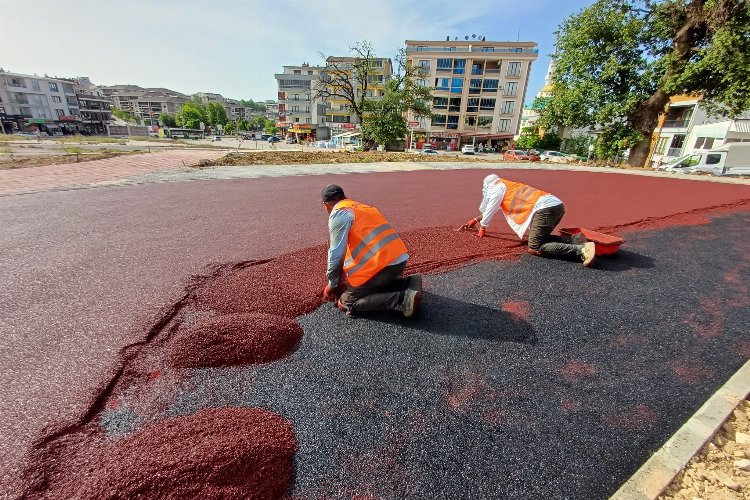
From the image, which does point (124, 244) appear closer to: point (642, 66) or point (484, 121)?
point (642, 66)

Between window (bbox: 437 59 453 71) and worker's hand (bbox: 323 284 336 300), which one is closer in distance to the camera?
worker's hand (bbox: 323 284 336 300)

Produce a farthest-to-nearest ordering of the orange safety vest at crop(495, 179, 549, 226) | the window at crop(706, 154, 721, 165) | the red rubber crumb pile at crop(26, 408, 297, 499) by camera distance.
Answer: the window at crop(706, 154, 721, 165) → the orange safety vest at crop(495, 179, 549, 226) → the red rubber crumb pile at crop(26, 408, 297, 499)

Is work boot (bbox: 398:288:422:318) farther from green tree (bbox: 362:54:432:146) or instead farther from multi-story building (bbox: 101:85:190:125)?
multi-story building (bbox: 101:85:190:125)

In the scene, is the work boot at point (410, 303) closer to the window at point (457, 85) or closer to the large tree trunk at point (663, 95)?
the large tree trunk at point (663, 95)

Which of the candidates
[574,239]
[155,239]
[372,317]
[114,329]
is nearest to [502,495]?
[372,317]

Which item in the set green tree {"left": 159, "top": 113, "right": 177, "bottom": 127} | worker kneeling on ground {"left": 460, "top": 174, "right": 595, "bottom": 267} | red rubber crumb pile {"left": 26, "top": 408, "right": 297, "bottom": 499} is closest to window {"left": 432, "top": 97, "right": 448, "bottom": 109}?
worker kneeling on ground {"left": 460, "top": 174, "right": 595, "bottom": 267}

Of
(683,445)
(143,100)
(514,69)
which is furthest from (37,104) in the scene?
(683,445)

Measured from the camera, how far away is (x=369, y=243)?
2.63 metres

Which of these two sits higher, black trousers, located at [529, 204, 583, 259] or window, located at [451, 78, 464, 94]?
window, located at [451, 78, 464, 94]

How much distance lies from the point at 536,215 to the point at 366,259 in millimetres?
2454

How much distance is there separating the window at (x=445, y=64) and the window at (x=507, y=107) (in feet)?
28.8

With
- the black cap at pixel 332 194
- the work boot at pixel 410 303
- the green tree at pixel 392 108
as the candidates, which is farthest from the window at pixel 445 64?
the work boot at pixel 410 303

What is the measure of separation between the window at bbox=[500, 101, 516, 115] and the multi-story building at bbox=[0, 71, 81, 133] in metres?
66.1

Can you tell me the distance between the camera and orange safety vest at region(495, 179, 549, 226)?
4.00 meters
